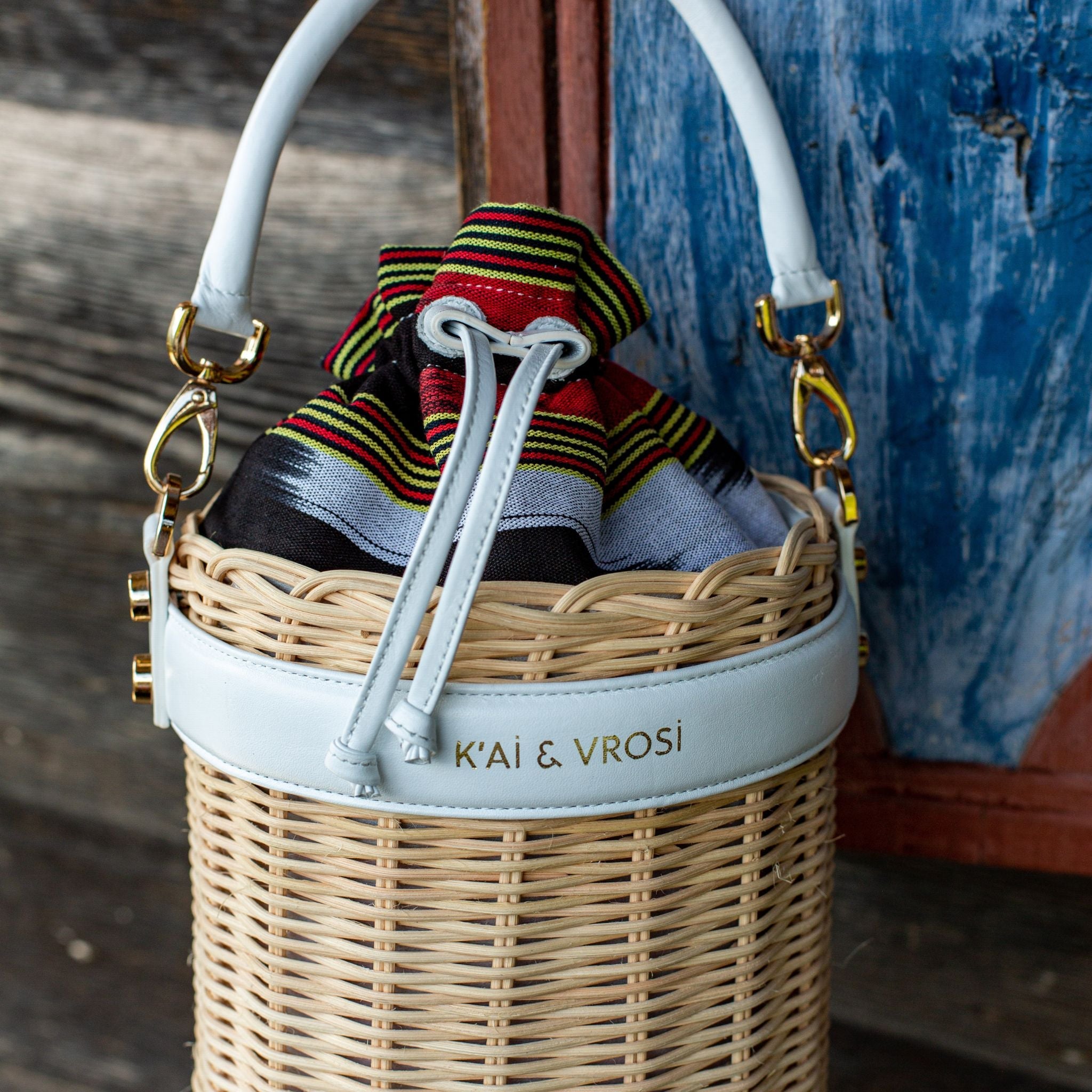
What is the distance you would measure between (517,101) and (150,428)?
0.43 meters

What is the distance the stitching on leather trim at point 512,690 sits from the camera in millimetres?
406

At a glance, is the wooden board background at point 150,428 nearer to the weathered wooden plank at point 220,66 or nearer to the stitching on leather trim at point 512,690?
the weathered wooden plank at point 220,66

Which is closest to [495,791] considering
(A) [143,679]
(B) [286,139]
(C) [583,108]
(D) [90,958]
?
(A) [143,679]

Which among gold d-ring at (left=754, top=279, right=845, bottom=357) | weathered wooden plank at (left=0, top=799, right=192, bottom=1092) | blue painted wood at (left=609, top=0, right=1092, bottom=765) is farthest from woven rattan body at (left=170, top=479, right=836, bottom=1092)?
weathered wooden plank at (left=0, top=799, right=192, bottom=1092)

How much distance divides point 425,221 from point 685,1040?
0.59 meters

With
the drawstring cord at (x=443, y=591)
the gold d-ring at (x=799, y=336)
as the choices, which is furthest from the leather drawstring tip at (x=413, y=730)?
the gold d-ring at (x=799, y=336)

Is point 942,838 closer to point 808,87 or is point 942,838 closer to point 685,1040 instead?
point 685,1040

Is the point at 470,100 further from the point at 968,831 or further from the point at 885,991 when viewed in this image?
the point at 885,991

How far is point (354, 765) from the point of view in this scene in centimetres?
40

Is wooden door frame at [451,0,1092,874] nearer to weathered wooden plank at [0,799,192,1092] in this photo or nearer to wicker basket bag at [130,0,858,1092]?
wicker basket bag at [130,0,858,1092]

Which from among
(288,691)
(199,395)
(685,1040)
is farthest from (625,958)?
(199,395)

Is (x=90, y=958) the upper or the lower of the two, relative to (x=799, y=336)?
lower

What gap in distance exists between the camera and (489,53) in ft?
2.28

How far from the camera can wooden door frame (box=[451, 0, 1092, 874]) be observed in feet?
2.24
